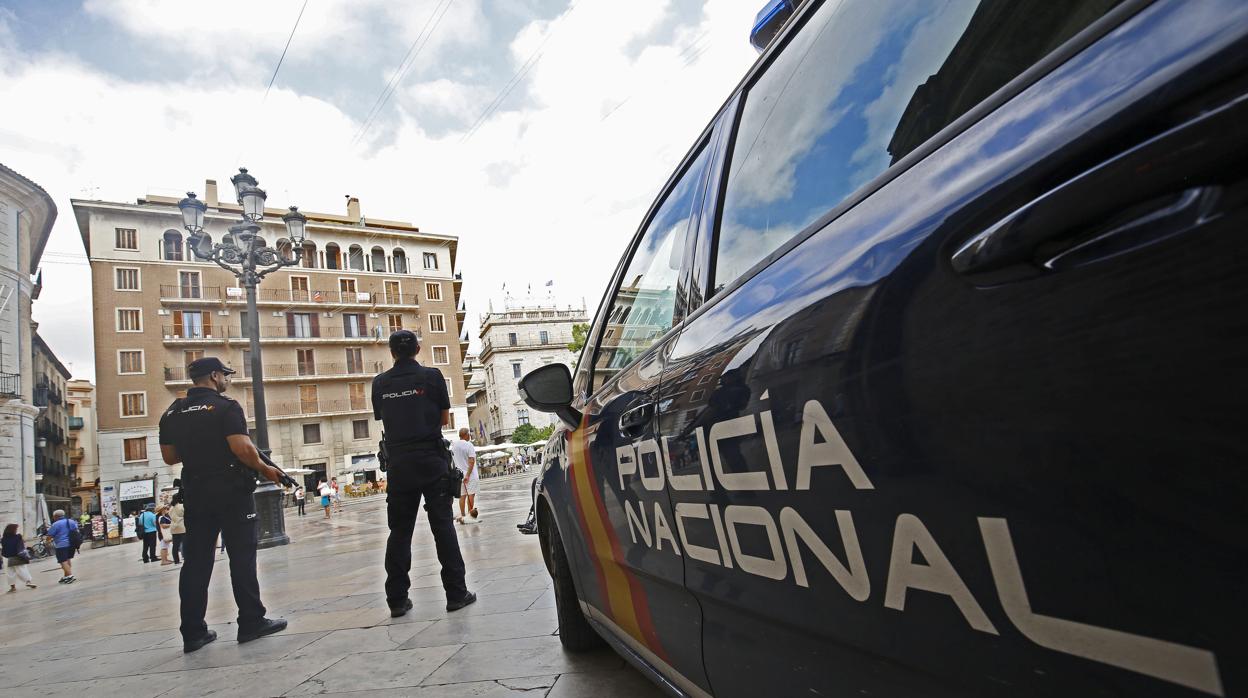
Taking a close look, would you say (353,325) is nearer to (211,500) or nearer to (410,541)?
(211,500)

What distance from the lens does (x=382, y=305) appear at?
147 feet

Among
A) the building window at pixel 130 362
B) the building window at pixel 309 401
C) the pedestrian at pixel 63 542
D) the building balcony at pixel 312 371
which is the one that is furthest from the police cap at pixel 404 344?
the building window at pixel 130 362

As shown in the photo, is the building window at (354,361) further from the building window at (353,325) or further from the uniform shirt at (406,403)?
the uniform shirt at (406,403)

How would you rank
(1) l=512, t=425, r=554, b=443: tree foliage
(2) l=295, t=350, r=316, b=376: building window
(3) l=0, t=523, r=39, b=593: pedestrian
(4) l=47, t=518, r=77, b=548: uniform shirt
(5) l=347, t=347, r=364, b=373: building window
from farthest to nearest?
(1) l=512, t=425, r=554, b=443: tree foliage, (5) l=347, t=347, r=364, b=373: building window, (2) l=295, t=350, r=316, b=376: building window, (4) l=47, t=518, r=77, b=548: uniform shirt, (3) l=0, t=523, r=39, b=593: pedestrian

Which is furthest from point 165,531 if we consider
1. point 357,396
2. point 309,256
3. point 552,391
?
point 309,256

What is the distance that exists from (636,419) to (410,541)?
284cm

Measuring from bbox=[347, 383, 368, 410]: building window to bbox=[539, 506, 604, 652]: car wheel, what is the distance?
42.8 metres

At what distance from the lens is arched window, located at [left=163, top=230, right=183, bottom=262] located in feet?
129

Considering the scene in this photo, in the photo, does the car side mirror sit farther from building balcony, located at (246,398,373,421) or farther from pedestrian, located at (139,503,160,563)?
building balcony, located at (246,398,373,421)

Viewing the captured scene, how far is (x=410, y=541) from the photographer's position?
3936mm

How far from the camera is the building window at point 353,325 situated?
44188 millimetres

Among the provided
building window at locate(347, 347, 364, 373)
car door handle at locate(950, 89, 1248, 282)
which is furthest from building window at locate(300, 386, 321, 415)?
car door handle at locate(950, 89, 1248, 282)

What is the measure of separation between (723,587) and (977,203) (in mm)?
760

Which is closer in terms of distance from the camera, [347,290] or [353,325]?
[353,325]
